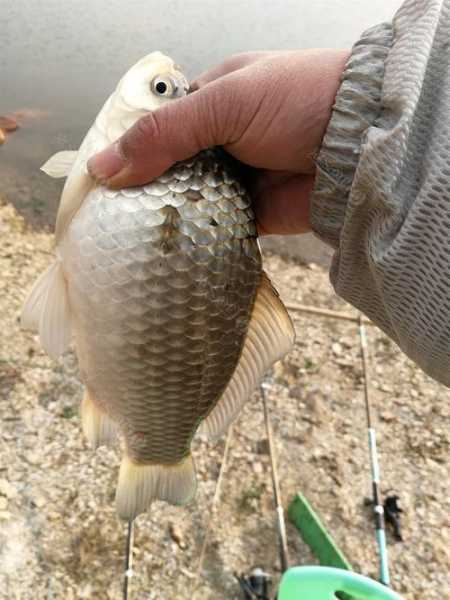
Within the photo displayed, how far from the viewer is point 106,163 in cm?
161

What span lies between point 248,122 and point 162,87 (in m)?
0.26

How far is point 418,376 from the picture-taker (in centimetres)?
461

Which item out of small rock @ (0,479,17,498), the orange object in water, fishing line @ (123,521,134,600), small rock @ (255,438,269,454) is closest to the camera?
fishing line @ (123,521,134,600)

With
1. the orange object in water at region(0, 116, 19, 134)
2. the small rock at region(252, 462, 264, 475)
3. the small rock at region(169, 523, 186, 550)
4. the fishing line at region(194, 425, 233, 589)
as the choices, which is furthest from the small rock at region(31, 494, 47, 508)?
the orange object in water at region(0, 116, 19, 134)

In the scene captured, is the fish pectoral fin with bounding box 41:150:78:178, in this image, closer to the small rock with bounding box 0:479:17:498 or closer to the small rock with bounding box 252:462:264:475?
the small rock with bounding box 0:479:17:498

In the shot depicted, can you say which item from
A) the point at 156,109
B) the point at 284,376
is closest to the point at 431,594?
the point at 284,376

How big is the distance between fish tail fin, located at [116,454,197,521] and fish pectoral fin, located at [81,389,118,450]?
0.12 m

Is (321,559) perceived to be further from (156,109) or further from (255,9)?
(255,9)

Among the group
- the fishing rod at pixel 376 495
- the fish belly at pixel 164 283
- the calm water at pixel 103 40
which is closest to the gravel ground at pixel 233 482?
the fishing rod at pixel 376 495

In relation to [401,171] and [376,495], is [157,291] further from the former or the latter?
[376,495]

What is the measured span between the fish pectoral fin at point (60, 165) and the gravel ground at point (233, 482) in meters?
2.00

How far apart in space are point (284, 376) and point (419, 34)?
3087mm

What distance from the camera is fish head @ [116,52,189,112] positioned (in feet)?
5.69

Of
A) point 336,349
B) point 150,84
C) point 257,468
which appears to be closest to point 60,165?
point 150,84
